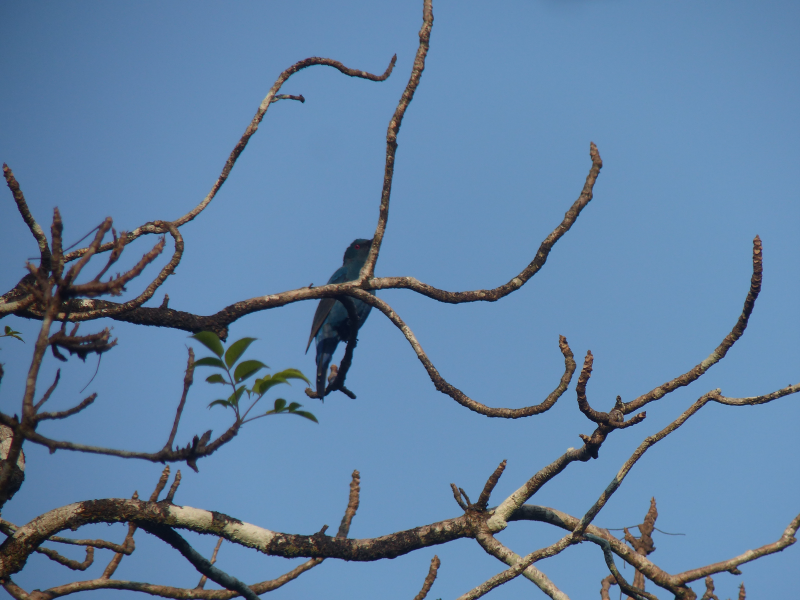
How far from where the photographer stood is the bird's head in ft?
25.0

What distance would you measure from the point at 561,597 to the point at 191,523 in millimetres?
1807

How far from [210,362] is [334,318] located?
4.55m

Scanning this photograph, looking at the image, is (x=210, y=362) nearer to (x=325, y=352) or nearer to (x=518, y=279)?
(x=518, y=279)

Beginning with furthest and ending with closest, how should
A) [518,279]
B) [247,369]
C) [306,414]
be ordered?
[518,279] < [306,414] < [247,369]

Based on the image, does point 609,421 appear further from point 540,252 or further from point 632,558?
point 540,252

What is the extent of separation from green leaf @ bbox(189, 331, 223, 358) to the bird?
3435mm

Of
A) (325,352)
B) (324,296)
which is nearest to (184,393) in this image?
(324,296)

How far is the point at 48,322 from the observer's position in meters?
1.77

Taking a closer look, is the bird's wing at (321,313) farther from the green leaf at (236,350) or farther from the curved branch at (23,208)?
the green leaf at (236,350)

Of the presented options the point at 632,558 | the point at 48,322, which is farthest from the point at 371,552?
the point at 48,322

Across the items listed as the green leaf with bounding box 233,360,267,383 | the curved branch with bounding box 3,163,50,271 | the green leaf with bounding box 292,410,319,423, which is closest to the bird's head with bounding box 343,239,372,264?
the curved branch with bounding box 3,163,50,271

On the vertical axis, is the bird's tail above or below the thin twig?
above

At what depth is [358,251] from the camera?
7695mm

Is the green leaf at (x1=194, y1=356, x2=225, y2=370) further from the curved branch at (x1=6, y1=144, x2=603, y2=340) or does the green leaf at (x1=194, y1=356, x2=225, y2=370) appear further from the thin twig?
the curved branch at (x1=6, y1=144, x2=603, y2=340)
